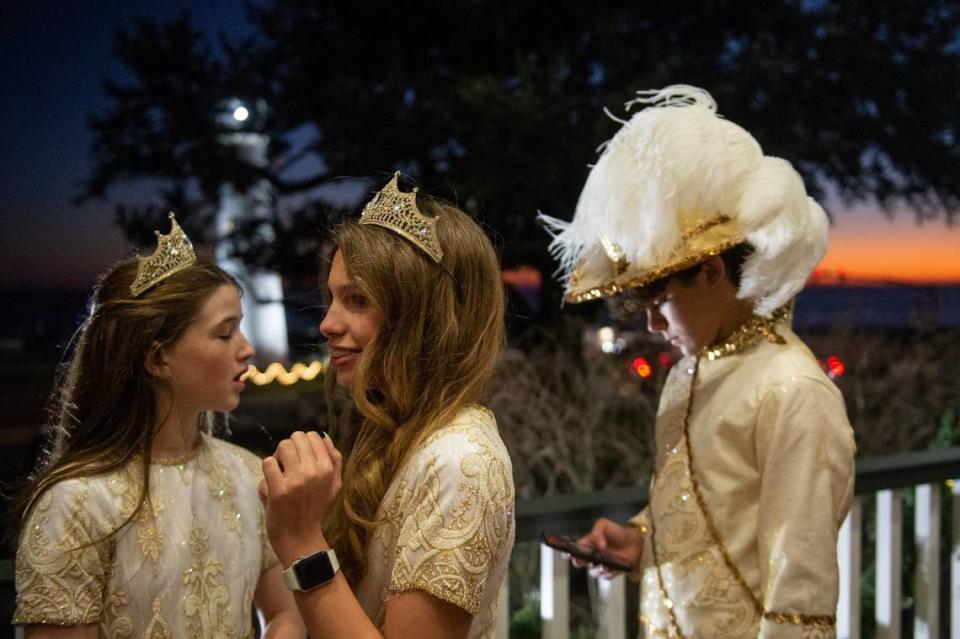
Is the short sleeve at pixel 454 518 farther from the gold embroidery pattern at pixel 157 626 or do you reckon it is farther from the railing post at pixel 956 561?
the railing post at pixel 956 561

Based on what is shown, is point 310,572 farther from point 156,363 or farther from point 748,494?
point 748,494

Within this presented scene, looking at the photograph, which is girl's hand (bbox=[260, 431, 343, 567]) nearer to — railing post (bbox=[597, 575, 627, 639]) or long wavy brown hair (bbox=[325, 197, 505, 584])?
long wavy brown hair (bbox=[325, 197, 505, 584])

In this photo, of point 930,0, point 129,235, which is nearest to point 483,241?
point 129,235

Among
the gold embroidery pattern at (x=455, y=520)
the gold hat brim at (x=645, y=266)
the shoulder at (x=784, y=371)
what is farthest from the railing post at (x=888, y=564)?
the gold embroidery pattern at (x=455, y=520)

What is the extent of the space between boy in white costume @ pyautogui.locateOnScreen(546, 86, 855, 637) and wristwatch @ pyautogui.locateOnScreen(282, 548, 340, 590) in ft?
2.49

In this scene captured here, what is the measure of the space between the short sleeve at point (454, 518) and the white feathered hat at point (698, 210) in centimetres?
65

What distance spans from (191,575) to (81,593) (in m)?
0.17

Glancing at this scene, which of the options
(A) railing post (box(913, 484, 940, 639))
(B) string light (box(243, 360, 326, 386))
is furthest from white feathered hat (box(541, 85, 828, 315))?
(B) string light (box(243, 360, 326, 386))

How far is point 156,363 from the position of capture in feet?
4.84

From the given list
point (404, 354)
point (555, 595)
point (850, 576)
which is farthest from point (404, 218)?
point (850, 576)

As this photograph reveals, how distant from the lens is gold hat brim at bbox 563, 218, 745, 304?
1.59 m

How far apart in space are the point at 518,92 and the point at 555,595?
251 cm

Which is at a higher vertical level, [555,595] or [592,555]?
[592,555]

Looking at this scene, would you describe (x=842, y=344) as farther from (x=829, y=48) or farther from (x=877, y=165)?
(x=829, y=48)
